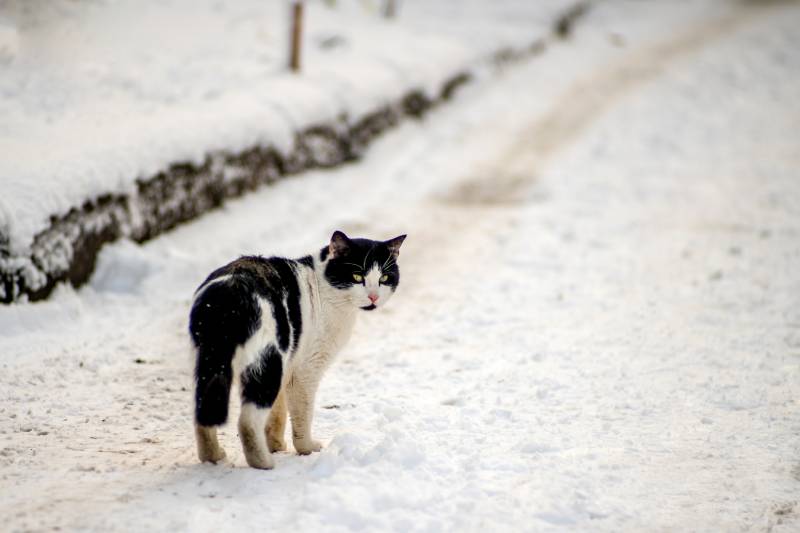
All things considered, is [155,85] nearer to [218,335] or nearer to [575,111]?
[218,335]

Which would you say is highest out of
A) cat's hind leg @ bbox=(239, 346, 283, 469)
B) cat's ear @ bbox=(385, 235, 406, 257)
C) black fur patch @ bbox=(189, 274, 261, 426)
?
cat's ear @ bbox=(385, 235, 406, 257)

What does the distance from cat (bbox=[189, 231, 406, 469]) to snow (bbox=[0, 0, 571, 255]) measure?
107 inches

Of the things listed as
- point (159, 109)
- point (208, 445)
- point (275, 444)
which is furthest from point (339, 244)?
point (159, 109)

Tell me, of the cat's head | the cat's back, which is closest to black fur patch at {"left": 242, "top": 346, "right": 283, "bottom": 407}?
the cat's back

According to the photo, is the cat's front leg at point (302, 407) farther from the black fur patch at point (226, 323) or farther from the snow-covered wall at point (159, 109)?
the snow-covered wall at point (159, 109)

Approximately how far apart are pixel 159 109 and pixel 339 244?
4881 millimetres

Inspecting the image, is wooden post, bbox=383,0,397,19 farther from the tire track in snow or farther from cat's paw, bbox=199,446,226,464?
cat's paw, bbox=199,446,226,464

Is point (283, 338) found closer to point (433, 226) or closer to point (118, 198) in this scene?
point (118, 198)

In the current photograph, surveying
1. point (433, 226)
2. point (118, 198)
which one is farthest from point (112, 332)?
point (433, 226)

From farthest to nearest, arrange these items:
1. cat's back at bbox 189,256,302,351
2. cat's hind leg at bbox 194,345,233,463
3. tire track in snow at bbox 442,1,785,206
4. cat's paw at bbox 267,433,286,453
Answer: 1. tire track in snow at bbox 442,1,785,206
2. cat's paw at bbox 267,433,286,453
3. cat's back at bbox 189,256,302,351
4. cat's hind leg at bbox 194,345,233,463

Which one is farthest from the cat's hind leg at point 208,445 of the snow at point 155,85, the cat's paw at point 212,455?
the snow at point 155,85

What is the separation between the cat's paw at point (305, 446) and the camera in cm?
397

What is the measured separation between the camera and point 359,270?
4.10 meters

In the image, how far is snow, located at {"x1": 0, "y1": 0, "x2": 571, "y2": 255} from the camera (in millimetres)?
6281
